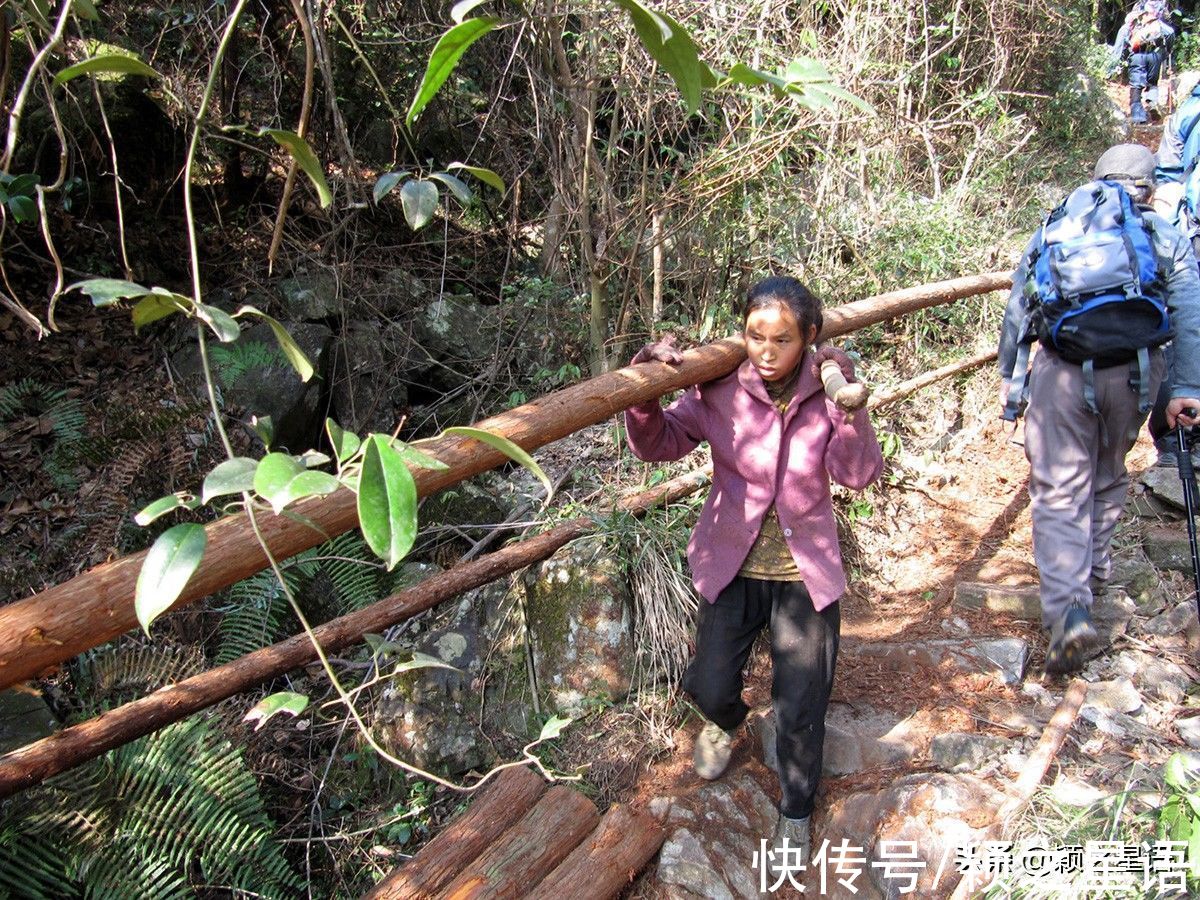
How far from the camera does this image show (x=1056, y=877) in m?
2.22

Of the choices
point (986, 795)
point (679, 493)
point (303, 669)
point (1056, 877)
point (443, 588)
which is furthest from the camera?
point (303, 669)

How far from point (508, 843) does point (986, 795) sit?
5.40ft

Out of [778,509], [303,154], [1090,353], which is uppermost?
[303,154]

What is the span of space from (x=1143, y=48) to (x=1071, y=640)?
40.9 feet

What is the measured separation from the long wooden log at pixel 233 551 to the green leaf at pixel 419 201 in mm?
507

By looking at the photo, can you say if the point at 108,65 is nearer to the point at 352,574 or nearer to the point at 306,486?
the point at 306,486

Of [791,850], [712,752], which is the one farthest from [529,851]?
[791,850]

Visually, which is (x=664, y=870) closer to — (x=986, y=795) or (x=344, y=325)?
(x=986, y=795)

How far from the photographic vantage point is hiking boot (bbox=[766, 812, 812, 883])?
2832 millimetres

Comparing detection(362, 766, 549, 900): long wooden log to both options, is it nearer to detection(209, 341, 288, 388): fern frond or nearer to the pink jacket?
the pink jacket

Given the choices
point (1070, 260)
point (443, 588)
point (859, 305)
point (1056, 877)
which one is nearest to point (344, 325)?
point (443, 588)

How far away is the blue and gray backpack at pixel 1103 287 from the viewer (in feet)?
9.87

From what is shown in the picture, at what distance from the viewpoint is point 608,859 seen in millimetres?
2801

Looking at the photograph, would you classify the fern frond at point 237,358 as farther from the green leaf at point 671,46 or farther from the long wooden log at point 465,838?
the green leaf at point 671,46
